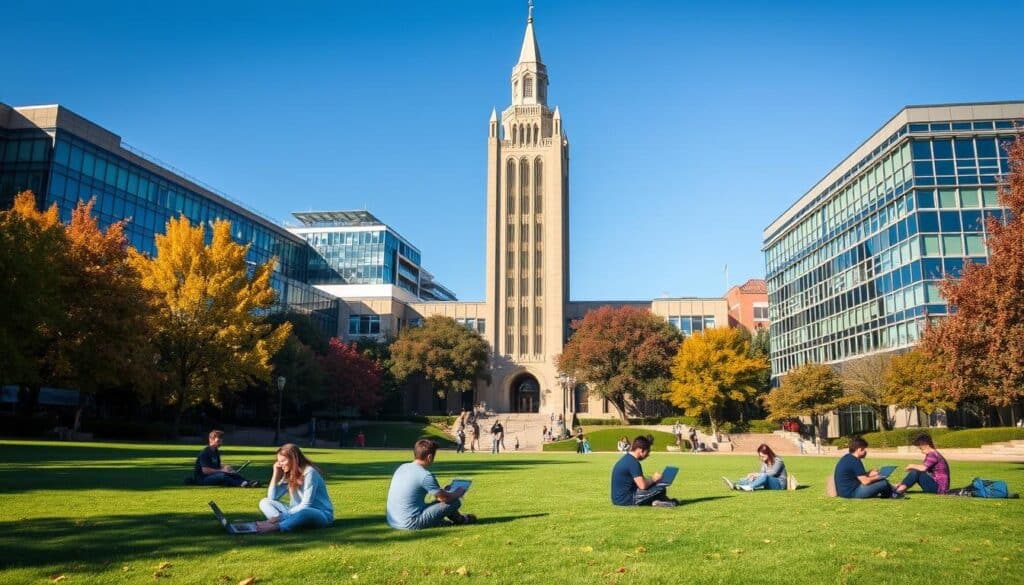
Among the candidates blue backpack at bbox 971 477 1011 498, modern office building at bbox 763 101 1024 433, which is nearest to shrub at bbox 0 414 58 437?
blue backpack at bbox 971 477 1011 498

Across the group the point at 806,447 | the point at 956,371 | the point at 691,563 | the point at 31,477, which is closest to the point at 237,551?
the point at 691,563

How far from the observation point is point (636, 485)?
1102cm

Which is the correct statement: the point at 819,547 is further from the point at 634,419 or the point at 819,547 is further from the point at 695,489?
the point at 634,419

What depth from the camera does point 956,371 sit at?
66.4 ft

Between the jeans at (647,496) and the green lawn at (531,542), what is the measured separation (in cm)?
36

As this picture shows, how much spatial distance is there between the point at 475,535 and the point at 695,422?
191 ft

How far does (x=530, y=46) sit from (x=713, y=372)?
4969 cm

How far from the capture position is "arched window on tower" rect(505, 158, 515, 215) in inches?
3250

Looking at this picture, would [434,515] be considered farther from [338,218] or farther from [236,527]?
[338,218]

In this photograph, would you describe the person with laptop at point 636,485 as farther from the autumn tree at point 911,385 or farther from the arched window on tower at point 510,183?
the arched window on tower at point 510,183

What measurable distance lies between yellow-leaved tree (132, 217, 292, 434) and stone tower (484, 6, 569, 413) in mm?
41949

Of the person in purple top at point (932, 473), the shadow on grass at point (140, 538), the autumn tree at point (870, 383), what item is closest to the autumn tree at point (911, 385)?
the autumn tree at point (870, 383)

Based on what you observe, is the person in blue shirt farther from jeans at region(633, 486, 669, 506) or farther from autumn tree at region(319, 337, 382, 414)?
autumn tree at region(319, 337, 382, 414)

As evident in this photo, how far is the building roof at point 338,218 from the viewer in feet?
332
